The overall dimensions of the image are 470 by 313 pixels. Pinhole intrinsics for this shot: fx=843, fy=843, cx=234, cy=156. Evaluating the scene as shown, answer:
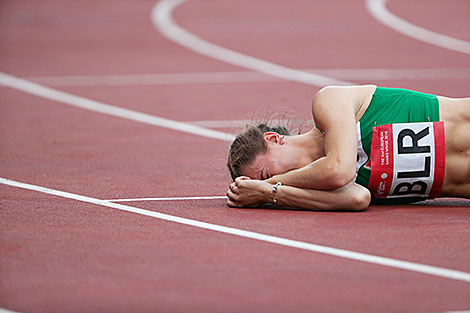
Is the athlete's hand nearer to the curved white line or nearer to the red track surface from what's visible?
the red track surface

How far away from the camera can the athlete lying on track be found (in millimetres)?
5672

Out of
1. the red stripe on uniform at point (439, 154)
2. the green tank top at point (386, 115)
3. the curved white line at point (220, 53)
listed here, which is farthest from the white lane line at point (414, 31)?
the red stripe on uniform at point (439, 154)

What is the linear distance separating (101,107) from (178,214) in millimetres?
4722

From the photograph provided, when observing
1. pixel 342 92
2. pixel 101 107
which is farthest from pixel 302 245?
pixel 101 107

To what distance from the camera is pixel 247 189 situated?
227 inches

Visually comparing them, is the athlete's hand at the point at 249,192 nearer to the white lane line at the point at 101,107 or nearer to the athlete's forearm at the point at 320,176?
the athlete's forearm at the point at 320,176

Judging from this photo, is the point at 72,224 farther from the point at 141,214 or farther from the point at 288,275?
the point at 288,275

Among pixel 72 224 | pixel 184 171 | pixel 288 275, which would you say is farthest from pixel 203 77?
pixel 288 275

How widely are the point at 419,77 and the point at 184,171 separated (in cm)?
549

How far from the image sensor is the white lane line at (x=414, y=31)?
1400 cm

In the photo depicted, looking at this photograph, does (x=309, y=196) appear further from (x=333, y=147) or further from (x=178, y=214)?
(x=178, y=214)

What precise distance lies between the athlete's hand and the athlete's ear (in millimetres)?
289

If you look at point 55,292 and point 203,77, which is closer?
point 55,292

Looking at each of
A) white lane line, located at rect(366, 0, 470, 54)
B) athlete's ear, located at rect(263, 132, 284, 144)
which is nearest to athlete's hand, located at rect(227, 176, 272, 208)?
athlete's ear, located at rect(263, 132, 284, 144)
